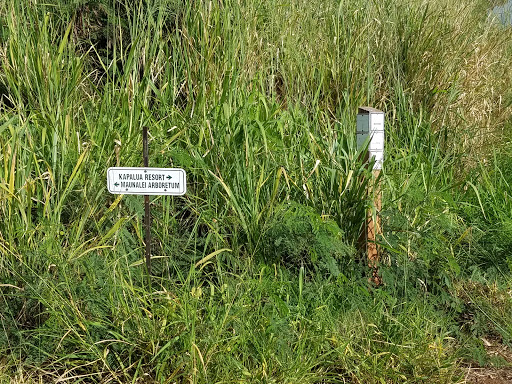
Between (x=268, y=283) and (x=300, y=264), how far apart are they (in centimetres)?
38

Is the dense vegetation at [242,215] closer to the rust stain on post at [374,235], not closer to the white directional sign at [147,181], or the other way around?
the rust stain on post at [374,235]

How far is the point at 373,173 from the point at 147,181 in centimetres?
128

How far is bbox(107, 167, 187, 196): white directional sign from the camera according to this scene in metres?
2.98

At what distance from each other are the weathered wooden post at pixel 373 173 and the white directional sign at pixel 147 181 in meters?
1.04

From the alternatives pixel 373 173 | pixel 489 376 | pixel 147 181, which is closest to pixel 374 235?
pixel 373 173

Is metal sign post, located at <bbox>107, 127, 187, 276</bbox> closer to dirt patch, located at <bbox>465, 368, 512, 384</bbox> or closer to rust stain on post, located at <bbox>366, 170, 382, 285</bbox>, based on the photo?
rust stain on post, located at <bbox>366, 170, 382, 285</bbox>

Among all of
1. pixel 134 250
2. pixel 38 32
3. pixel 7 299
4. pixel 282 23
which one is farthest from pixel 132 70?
pixel 7 299

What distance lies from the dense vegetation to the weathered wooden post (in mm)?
58

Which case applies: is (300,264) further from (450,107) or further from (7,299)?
(450,107)

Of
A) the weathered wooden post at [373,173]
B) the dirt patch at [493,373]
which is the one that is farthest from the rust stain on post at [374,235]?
the dirt patch at [493,373]

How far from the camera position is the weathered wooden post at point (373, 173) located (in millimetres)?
3508

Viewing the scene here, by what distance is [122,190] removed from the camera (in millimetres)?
3004

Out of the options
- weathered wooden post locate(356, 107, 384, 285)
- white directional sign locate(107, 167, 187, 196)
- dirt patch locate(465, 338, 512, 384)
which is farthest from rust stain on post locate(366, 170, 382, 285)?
white directional sign locate(107, 167, 187, 196)

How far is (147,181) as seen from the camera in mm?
2994
